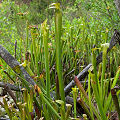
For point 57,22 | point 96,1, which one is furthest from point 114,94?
point 96,1

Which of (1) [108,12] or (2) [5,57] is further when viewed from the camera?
(1) [108,12]

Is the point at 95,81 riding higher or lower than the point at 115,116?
higher

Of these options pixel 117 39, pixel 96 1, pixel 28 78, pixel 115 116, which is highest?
pixel 96 1

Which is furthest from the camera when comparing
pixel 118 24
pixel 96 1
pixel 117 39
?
pixel 96 1

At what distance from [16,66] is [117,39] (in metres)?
0.46

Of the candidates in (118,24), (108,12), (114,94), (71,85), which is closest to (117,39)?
(71,85)

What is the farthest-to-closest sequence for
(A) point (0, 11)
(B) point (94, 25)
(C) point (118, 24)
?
1. (A) point (0, 11)
2. (B) point (94, 25)
3. (C) point (118, 24)

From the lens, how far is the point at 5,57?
0.69m

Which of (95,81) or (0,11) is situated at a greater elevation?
(0,11)

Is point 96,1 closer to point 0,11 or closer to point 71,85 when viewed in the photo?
point 71,85

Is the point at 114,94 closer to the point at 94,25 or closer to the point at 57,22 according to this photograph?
the point at 57,22

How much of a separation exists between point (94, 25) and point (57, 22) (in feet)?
5.91

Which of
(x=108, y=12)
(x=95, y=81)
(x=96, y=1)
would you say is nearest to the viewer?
(x=95, y=81)

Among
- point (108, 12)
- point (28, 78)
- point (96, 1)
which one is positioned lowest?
point (28, 78)
